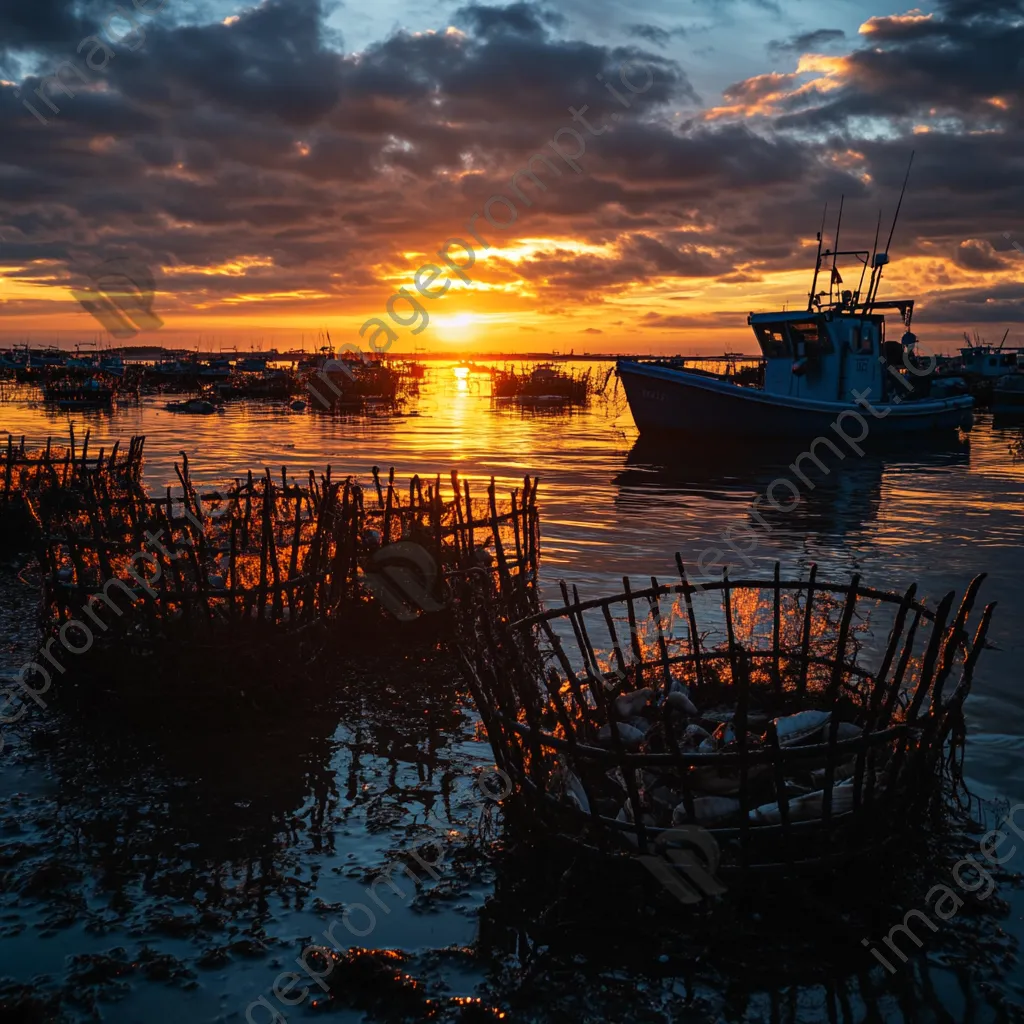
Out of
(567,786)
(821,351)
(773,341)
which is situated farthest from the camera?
(773,341)

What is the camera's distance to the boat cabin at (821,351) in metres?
31.6

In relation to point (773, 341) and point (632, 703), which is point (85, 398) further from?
point (632, 703)

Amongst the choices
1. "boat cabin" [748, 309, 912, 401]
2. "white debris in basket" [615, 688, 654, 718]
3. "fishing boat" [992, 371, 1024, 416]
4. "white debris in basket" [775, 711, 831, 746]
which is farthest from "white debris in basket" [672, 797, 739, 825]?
"fishing boat" [992, 371, 1024, 416]

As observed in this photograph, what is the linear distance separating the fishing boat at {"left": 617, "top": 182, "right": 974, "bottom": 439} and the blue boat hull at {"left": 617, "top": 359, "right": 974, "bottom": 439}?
0.04 metres

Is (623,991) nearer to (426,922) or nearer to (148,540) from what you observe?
(426,922)

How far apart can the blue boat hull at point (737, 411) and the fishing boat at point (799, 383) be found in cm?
4

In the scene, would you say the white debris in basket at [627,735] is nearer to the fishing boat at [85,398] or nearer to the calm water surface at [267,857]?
the calm water surface at [267,857]

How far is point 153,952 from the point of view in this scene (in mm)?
4176

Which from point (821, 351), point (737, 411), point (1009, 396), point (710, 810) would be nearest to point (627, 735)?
point (710, 810)

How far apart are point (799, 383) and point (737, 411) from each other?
2.91 m

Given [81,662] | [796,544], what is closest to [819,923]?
[81,662]

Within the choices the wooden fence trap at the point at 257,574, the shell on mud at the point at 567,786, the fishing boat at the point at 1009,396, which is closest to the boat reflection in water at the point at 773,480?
the wooden fence trap at the point at 257,574

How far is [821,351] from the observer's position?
104 ft

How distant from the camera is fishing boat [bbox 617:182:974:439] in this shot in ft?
102
